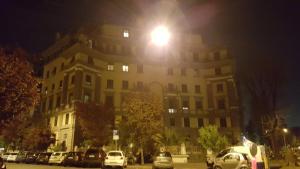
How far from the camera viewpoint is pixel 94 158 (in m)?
27.4

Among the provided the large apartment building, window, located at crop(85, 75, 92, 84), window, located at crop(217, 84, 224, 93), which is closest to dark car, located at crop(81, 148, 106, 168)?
the large apartment building

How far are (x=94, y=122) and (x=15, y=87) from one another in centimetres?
2815

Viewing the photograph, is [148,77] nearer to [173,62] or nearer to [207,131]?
[173,62]

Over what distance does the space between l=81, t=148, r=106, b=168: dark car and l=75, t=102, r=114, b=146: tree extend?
1487 centimetres

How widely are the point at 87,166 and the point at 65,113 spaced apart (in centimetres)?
2299

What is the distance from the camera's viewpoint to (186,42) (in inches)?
2478

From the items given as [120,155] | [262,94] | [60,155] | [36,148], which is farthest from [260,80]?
[36,148]

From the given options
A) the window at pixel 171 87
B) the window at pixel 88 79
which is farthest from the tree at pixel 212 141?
the window at pixel 88 79

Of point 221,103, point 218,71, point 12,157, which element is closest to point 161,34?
point 12,157

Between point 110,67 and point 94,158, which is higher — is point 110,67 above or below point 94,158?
above

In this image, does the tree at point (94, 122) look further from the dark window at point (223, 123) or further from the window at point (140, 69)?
the dark window at point (223, 123)

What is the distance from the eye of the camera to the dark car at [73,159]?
94.1ft

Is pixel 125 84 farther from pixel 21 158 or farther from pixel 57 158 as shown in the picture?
pixel 57 158

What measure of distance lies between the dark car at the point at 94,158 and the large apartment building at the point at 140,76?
21.9 metres
